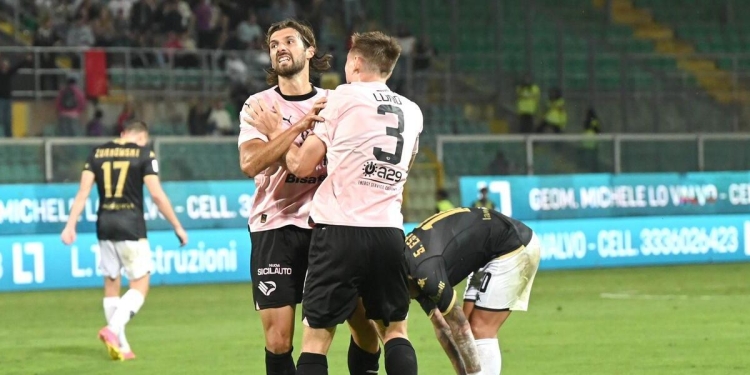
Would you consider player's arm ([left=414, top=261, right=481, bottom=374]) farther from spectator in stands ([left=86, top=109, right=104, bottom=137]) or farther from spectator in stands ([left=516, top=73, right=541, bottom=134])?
spectator in stands ([left=516, top=73, right=541, bottom=134])

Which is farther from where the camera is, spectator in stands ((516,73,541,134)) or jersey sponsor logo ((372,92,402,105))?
spectator in stands ((516,73,541,134))

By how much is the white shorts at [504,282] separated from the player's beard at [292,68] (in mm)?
1953

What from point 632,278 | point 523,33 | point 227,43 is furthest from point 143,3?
point 632,278

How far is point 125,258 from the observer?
41.3ft

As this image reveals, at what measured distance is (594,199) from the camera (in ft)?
77.3

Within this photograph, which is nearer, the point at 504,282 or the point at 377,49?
the point at 377,49

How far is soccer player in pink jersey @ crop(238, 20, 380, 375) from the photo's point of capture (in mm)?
7660

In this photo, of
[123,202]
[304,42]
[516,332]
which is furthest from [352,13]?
[304,42]

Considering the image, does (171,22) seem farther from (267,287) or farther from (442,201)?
(267,287)

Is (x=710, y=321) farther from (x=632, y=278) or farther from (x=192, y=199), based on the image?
(x=192, y=199)

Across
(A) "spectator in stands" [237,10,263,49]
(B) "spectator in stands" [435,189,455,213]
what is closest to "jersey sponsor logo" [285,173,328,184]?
(B) "spectator in stands" [435,189,455,213]

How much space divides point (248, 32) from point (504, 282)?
64.3 ft

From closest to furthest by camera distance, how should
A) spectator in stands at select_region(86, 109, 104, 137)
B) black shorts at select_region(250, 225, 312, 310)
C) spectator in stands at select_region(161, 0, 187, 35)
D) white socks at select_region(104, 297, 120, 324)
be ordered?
1. black shorts at select_region(250, 225, 312, 310)
2. white socks at select_region(104, 297, 120, 324)
3. spectator in stands at select_region(86, 109, 104, 137)
4. spectator in stands at select_region(161, 0, 187, 35)

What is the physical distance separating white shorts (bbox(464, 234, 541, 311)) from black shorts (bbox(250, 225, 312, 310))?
147 centimetres
